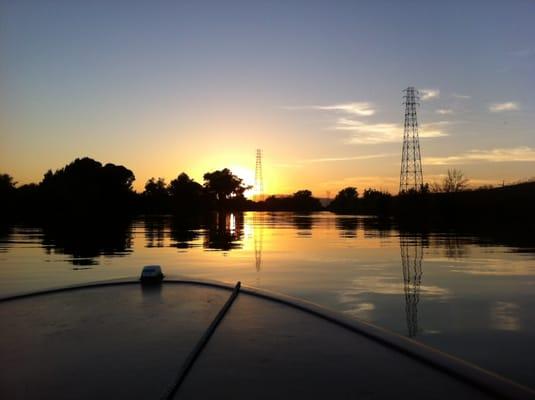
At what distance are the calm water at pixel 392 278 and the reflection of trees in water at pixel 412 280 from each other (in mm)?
27

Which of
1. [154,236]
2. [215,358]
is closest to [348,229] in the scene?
[154,236]

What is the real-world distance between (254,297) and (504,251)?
17.2 meters

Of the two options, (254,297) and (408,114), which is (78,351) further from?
(408,114)

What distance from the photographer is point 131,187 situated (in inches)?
4195

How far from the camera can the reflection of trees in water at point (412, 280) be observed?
8430mm

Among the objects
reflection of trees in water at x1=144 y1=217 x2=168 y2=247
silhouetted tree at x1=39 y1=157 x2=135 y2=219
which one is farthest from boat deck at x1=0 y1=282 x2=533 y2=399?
silhouetted tree at x1=39 y1=157 x2=135 y2=219

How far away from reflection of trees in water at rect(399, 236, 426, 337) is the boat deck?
1879 mm

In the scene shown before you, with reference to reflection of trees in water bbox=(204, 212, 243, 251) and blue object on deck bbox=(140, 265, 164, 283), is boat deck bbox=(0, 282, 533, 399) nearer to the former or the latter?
blue object on deck bbox=(140, 265, 164, 283)

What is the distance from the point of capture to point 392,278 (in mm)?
13945

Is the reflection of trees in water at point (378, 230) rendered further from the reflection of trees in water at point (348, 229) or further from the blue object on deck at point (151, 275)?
the blue object on deck at point (151, 275)

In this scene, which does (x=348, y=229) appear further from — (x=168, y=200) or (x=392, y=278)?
(x=168, y=200)

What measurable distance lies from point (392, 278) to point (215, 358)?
32.0ft

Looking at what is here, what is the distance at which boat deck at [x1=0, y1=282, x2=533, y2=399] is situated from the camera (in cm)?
442

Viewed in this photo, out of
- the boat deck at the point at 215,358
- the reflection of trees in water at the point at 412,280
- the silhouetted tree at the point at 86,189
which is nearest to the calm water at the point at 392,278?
the reflection of trees in water at the point at 412,280
